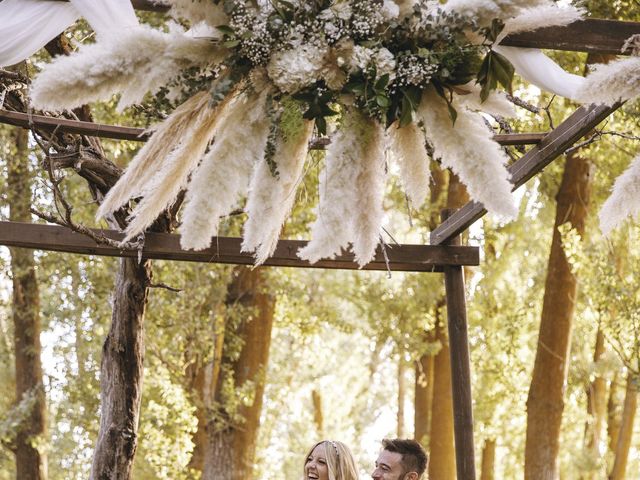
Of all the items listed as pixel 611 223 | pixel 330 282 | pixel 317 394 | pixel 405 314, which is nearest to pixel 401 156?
pixel 611 223

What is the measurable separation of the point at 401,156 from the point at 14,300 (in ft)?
32.5

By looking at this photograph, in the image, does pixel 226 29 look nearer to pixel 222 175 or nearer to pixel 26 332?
pixel 222 175

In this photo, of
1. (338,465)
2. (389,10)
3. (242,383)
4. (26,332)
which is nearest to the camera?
(389,10)

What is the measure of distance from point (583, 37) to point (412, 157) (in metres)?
0.53

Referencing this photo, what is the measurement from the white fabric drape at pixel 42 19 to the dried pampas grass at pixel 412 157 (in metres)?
0.73

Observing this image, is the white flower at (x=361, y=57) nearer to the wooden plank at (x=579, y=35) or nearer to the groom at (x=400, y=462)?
the wooden plank at (x=579, y=35)

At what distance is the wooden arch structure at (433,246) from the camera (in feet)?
13.4

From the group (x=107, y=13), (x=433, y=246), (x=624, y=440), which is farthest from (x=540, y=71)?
(x=624, y=440)

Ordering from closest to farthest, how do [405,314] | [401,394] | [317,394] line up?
1. [405,314]
2. [401,394]
3. [317,394]

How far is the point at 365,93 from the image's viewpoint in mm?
2379

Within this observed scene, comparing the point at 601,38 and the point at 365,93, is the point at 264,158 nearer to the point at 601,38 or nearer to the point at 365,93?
the point at 365,93

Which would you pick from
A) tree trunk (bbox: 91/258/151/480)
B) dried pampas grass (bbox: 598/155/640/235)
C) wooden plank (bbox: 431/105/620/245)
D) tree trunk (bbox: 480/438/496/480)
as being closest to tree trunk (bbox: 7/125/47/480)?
tree trunk (bbox: 91/258/151/480)

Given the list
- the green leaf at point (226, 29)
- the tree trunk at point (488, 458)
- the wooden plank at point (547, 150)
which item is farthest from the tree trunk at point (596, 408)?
the green leaf at point (226, 29)

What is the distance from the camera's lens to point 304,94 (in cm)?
241
